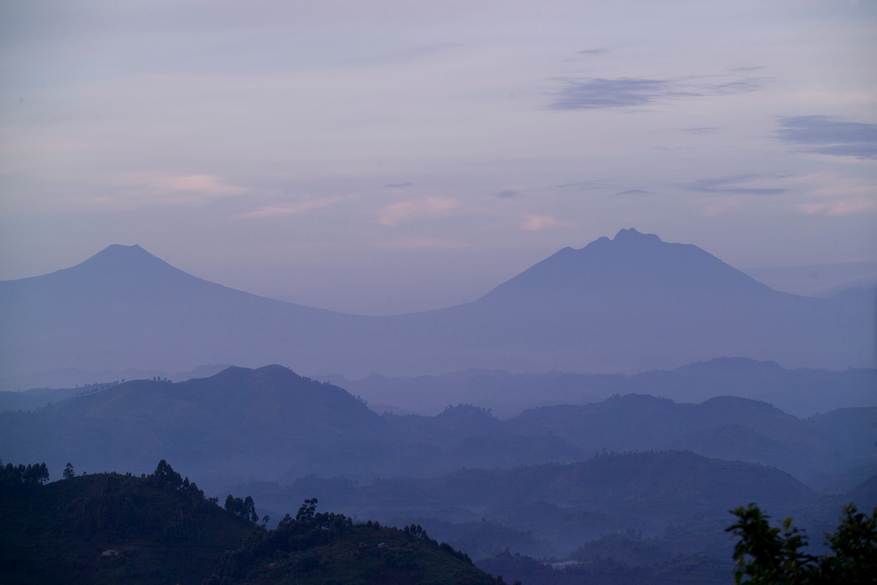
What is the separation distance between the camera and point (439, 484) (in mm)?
190750

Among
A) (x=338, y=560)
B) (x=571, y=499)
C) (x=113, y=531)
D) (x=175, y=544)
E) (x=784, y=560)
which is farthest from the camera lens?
(x=571, y=499)

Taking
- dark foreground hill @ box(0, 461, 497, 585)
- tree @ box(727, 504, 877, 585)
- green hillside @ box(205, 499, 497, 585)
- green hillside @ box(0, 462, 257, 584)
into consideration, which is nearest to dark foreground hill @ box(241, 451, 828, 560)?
green hillside @ box(205, 499, 497, 585)

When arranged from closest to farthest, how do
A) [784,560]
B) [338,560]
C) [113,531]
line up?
[784,560], [338,560], [113,531]

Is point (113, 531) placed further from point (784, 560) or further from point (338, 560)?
point (784, 560)

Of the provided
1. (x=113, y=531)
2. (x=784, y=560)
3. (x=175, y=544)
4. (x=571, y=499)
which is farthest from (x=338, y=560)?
(x=571, y=499)

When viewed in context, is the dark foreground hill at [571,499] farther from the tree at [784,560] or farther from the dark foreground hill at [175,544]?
the tree at [784,560]

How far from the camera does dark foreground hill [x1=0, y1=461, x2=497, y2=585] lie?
188 ft

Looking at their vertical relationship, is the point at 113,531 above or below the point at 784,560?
below

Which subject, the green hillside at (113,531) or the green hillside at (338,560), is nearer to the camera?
the green hillside at (338,560)

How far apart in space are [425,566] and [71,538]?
89.4ft

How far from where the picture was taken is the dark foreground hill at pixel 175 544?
5731cm

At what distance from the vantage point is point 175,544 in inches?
2514

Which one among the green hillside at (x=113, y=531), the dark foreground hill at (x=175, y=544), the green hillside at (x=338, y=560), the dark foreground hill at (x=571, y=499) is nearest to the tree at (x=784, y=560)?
the green hillside at (x=338, y=560)

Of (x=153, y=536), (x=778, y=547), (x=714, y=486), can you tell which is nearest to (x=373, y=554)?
(x=153, y=536)
